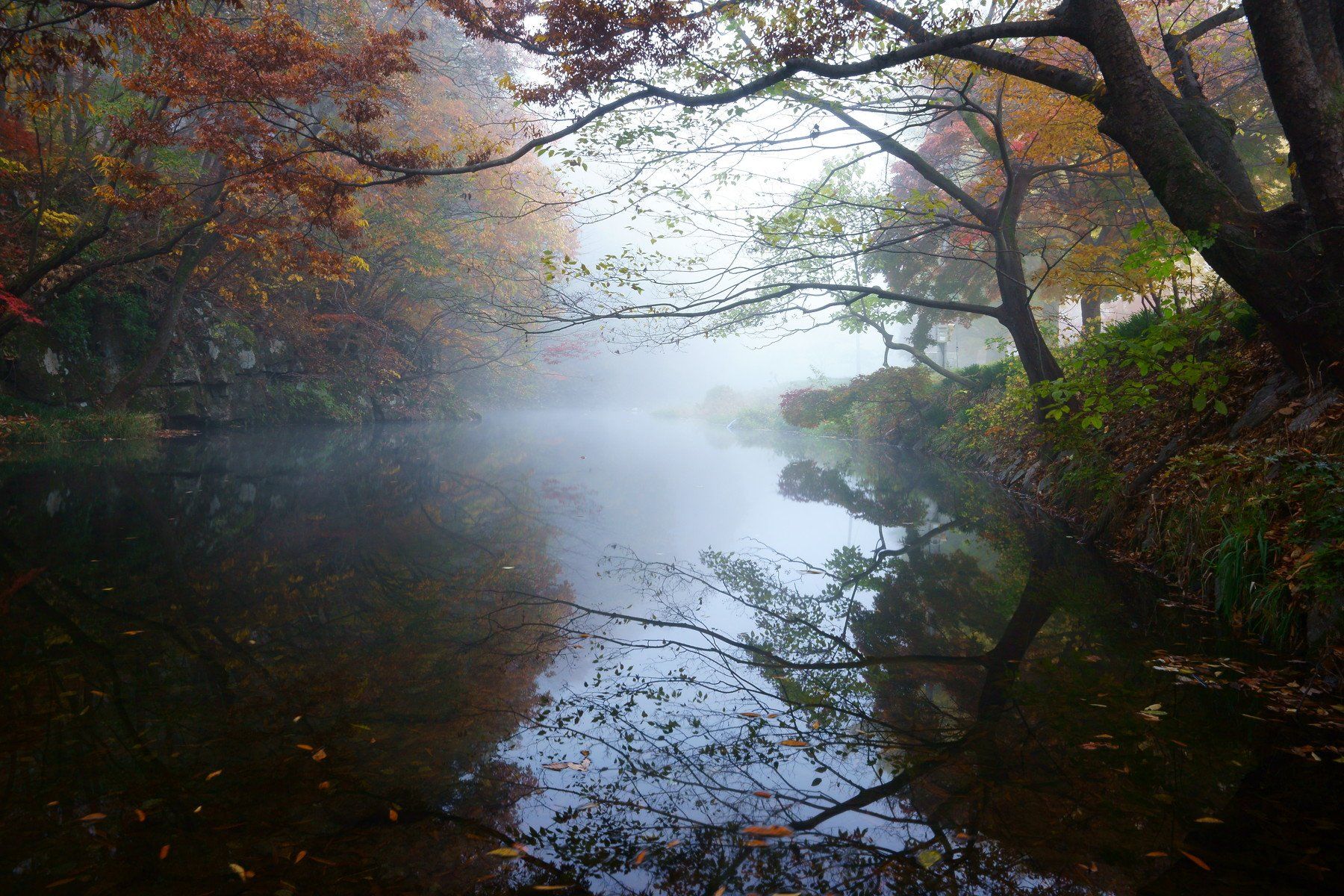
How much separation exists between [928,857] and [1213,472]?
3676mm

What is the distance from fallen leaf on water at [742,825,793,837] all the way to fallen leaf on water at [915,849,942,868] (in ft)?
1.13

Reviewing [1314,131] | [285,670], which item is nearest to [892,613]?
[285,670]

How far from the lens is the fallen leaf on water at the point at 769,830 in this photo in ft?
6.32

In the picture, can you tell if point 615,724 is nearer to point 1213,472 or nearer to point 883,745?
point 883,745

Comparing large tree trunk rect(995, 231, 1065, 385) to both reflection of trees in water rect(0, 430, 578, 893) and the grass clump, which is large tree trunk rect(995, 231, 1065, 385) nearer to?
reflection of trees in water rect(0, 430, 578, 893)

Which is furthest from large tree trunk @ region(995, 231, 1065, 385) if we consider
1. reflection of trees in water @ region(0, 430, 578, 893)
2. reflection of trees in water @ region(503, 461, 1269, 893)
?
reflection of trees in water @ region(0, 430, 578, 893)

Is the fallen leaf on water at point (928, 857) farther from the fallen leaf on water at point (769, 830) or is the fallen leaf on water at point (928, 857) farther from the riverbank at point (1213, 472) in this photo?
the riverbank at point (1213, 472)

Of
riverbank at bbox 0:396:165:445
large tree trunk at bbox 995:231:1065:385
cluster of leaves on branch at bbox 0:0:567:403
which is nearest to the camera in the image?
cluster of leaves on branch at bbox 0:0:567:403

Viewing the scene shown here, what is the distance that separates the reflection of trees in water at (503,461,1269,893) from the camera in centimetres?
179

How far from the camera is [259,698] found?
259cm

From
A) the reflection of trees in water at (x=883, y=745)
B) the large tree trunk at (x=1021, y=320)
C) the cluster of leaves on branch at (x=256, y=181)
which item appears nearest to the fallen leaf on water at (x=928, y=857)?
the reflection of trees in water at (x=883, y=745)

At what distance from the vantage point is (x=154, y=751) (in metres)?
2.15

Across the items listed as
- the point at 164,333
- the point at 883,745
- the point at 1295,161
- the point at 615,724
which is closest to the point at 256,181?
the point at 164,333

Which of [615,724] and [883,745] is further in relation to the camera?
[615,724]
